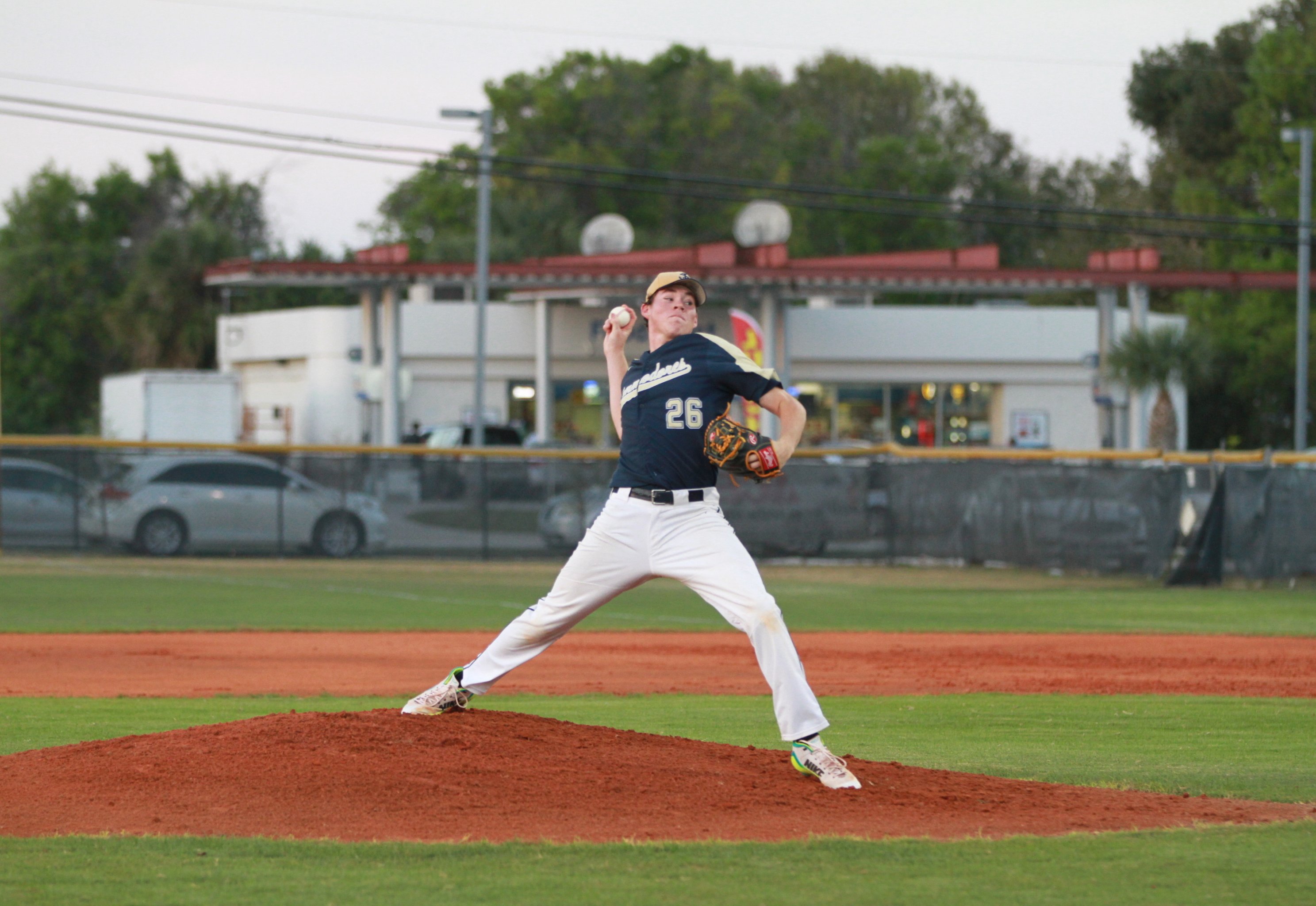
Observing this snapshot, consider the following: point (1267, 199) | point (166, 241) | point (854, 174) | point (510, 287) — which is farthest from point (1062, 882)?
point (854, 174)

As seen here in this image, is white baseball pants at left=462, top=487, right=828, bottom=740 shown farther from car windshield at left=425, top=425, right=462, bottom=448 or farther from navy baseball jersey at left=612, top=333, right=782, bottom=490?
car windshield at left=425, top=425, right=462, bottom=448

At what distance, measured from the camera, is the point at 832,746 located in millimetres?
8688

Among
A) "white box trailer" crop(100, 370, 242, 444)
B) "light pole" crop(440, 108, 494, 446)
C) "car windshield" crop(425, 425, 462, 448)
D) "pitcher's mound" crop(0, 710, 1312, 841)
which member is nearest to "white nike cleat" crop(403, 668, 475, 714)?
"pitcher's mound" crop(0, 710, 1312, 841)

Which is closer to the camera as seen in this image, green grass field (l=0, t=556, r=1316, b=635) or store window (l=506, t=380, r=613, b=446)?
green grass field (l=0, t=556, r=1316, b=635)

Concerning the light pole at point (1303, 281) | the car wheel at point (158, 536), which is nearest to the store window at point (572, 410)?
the light pole at point (1303, 281)

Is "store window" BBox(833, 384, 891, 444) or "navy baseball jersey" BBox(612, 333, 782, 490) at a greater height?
"store window" BBox(833, 384, 891, 444)

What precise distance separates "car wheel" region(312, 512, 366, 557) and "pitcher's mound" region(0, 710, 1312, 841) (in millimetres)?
18742

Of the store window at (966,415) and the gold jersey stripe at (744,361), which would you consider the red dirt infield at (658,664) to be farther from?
the store window at (966,415)

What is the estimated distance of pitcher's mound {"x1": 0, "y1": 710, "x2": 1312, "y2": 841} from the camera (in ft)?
19.7

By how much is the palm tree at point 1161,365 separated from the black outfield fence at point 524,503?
14.0 m

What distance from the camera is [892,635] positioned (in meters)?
16.6

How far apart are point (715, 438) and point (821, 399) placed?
128 ft

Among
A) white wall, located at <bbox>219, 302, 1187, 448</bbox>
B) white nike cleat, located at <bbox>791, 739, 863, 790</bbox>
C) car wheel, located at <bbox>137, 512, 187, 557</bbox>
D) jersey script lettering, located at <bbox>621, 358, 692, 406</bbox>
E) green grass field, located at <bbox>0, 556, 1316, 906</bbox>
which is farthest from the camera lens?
white wall, located at <bbox>219, 302, 1187, 448</bbox>

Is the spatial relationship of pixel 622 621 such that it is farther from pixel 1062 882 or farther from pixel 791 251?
pixel 791 251
